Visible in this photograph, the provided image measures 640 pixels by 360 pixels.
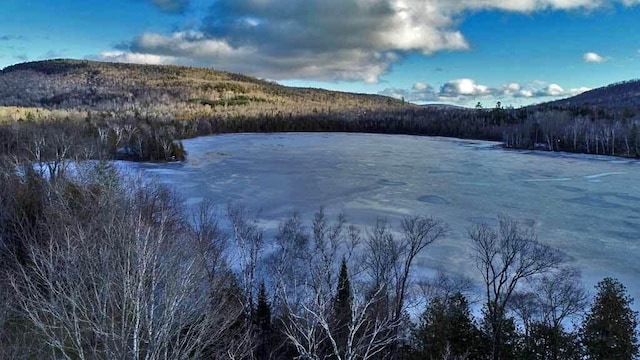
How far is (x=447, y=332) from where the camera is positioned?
15.7 metres

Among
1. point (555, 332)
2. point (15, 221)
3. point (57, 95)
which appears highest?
point (57, 95)

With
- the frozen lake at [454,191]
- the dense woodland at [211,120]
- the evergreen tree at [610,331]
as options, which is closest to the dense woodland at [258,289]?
the evergreen tree at [610,331]

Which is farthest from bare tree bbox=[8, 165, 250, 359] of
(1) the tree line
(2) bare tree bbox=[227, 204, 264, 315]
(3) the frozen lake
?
(3) the frozen lake

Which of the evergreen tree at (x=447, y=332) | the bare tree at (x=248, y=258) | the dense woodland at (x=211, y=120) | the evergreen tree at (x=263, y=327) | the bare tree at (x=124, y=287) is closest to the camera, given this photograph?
the bare tree at (x=124, y=287)

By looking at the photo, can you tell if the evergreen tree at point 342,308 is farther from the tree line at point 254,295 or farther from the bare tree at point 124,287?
the bare tree at point 124,287

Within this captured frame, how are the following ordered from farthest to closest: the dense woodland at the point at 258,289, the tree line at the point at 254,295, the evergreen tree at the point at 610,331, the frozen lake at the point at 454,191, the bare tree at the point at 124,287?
the frozen lake at the point at 454,191 < the evergreen tree at the point at 610,331 < the tree line at the point at 254,295 < the dense woodland at the point at 258,289 < the bare tree at the point at 124,287

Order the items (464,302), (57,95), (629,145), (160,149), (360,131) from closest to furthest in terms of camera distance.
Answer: (464,302) < (160,149) < (629,145) < (360,131) < (57,95)

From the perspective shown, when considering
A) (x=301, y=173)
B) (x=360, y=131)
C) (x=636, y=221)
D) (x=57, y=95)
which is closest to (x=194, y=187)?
(x=301, y=173)

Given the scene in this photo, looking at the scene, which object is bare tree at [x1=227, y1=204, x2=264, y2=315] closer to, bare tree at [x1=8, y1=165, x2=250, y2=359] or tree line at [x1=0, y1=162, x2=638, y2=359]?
tree line at [x1=0, y1=162, x2=638, y2=359]

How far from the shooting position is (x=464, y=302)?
16.6 m

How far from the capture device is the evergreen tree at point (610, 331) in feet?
47.0

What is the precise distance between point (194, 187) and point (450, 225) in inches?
953

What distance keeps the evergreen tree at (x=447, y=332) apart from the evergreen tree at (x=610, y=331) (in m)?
3.69

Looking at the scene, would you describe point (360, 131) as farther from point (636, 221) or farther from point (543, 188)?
point (636, 221)
